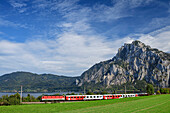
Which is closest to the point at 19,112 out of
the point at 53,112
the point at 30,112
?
the point at 30,112

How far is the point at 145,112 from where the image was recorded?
93.8 feet

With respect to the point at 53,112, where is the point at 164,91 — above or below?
below

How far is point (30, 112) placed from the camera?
34.4m

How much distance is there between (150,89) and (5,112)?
132143 mm

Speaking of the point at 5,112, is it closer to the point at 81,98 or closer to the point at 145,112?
the point at 145,112

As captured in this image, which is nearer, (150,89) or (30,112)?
(30,112)

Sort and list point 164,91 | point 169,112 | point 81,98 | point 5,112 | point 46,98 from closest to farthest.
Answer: point 169,112, point 5,112, point 46,98, point 81,98, point 164,91

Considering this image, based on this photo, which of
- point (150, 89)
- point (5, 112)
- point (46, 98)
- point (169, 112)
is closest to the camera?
point (169, 112)

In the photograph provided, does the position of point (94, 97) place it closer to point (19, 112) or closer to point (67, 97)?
point (67, 97)

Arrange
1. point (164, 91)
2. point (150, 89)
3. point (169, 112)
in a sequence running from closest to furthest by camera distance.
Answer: point (169, 112)
point (150, 89)
point (164, 91)

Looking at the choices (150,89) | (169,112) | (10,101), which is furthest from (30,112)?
(150,89)

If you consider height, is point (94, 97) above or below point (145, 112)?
below

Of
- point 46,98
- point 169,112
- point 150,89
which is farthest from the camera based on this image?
point 150,89

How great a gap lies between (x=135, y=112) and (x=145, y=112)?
1631 millimetres
